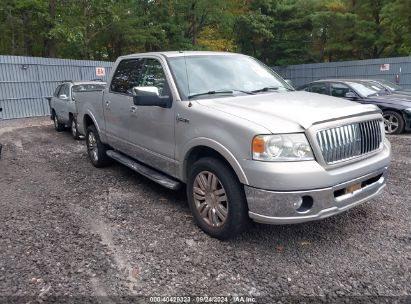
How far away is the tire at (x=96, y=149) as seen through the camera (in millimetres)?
6395

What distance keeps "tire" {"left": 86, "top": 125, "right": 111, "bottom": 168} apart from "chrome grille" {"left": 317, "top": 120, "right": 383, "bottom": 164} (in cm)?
429

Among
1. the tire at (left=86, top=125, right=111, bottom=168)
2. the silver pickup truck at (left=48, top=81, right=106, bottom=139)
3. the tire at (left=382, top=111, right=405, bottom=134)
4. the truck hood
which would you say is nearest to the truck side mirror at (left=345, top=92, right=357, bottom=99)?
the tire at (left=382, top=111, right=405, bottom=134)

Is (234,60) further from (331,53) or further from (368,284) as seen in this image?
(331,53)

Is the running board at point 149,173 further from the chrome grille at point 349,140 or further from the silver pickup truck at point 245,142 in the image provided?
the chrome grille at point 349,140

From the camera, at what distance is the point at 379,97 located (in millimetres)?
9867

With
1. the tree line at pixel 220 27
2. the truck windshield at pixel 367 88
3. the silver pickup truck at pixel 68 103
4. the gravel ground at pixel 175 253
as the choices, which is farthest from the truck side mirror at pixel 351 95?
the tree line at pixel 220 27

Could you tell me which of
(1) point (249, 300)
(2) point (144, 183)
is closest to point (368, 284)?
(1) point (249, 300)

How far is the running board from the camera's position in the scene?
4266mm

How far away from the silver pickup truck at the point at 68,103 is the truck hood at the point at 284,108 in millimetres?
6667

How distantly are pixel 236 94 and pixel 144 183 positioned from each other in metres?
2.34

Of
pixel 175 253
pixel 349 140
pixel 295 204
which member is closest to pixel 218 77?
pixel 349 140

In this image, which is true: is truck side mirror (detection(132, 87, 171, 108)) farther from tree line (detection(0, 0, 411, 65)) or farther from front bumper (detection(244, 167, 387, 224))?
tree line (detection(0, 0, 411, 65))

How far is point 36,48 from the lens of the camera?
2628 centimetres

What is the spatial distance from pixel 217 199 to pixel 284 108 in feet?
3.68
